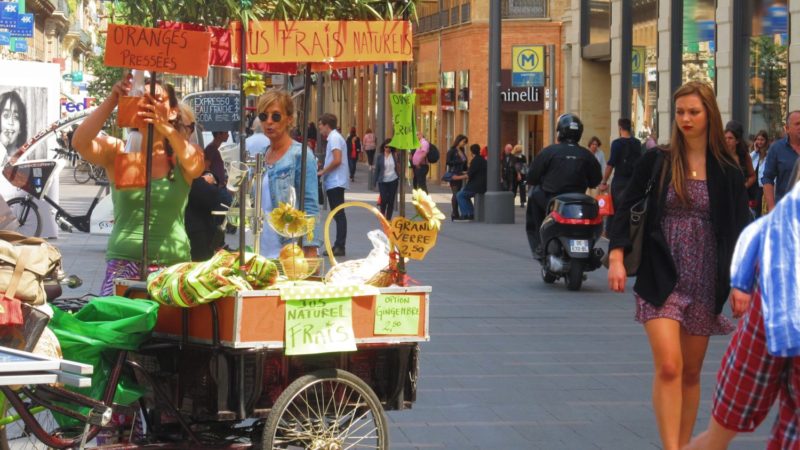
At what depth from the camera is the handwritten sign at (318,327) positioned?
590 cm

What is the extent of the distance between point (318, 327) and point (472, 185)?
21.2m

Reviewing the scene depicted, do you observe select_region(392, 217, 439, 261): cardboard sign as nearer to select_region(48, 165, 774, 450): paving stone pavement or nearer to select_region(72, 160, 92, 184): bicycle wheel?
select_region(48, 165, 774, 450): paving stone pavement

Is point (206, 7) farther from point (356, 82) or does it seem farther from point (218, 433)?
point (356, 82)

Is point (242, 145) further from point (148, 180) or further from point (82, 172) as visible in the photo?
point (82, 172)

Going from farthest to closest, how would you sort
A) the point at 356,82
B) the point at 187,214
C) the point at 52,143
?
the point at 356,82 < the point at 52,143 < the point at 187,214

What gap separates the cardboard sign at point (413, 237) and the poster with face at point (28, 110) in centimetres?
1478

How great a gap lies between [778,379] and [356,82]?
199ft

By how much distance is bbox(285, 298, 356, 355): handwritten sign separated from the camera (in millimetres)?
5898

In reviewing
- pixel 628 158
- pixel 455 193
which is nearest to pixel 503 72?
pixel 455 193

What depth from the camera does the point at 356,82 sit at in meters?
64.4

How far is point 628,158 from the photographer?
19984mm

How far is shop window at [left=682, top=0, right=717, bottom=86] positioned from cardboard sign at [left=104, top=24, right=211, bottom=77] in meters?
17.6

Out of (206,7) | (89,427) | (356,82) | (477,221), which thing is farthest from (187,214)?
(356,82)

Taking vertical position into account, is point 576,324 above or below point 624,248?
below
